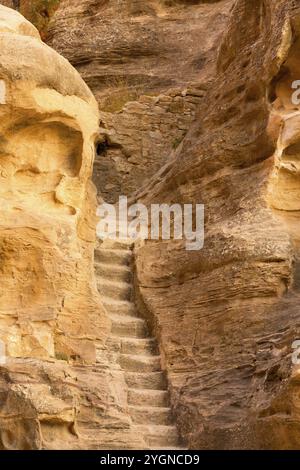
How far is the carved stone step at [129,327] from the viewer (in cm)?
1759

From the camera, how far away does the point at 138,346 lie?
17438 millimetres

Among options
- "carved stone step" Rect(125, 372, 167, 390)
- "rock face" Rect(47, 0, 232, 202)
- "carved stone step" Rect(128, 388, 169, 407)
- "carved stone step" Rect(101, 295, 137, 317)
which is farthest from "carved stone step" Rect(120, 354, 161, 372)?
"rock face" Rect(47, 0, 232, 202)

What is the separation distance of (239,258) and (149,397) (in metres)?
1.91

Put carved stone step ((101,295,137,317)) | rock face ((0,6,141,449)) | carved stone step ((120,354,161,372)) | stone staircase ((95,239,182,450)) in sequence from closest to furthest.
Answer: rock face ((0,6,141,449)) < stone staircase ((95,239,182,450)) < carved stone step ((120,354,161,372)) < carved stone step ((101,295,137,317))

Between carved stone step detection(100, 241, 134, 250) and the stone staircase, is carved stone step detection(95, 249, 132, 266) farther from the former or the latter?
carved stone step detection(100, 241, 134, 250)

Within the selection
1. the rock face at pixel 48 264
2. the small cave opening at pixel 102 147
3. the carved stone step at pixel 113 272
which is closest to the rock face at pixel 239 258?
the carved stone step at pixel 113 272

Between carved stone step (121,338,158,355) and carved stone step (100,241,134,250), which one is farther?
carved stone step (100,241,134,250)

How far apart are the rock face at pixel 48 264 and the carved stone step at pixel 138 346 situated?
0.30 m

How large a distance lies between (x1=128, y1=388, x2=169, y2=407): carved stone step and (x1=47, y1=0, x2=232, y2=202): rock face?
200 inches

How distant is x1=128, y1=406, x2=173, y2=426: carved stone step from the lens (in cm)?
1630

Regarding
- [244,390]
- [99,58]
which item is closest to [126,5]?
[99,58]

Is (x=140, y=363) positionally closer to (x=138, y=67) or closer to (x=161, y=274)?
(x=161, y=274)

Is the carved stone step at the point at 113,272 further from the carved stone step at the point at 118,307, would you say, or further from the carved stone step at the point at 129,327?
the carved stone step at the point at 129,327
